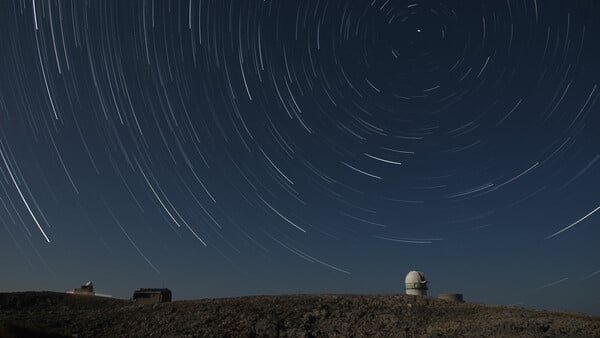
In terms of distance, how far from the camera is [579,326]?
24422 mm

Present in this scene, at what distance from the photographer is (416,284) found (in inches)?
1634

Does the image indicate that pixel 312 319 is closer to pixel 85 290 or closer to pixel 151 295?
pixel 151 295

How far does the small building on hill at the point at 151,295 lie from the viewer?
3691 centimetres

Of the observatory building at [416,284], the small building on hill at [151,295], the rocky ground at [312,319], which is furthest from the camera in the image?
the observatory building at [416,284]

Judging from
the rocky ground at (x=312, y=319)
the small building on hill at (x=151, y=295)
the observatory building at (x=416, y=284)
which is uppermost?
the observatory building at (x=416, y=284)

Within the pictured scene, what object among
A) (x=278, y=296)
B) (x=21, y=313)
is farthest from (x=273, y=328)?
(x=21, y=313)

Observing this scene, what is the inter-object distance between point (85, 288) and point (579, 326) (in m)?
40.0

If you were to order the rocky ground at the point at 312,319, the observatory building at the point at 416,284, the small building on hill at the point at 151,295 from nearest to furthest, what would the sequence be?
the rocky ground at the point at 312,319, the small building on hill at the point at 151,295, the observatory building at the point at 416,284

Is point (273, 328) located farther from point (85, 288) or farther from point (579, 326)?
point (85, 288)

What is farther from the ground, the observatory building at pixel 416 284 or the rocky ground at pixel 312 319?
the observatory building at pixel 416 284

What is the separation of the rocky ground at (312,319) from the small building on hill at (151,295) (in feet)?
15.3

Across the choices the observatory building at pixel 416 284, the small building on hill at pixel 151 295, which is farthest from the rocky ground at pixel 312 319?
the observatory building at pixel 416 284

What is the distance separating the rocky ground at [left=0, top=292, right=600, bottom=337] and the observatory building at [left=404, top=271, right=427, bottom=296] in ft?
33.0

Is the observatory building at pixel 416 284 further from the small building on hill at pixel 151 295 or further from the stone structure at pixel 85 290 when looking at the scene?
the stone structure at pixel 85 290
